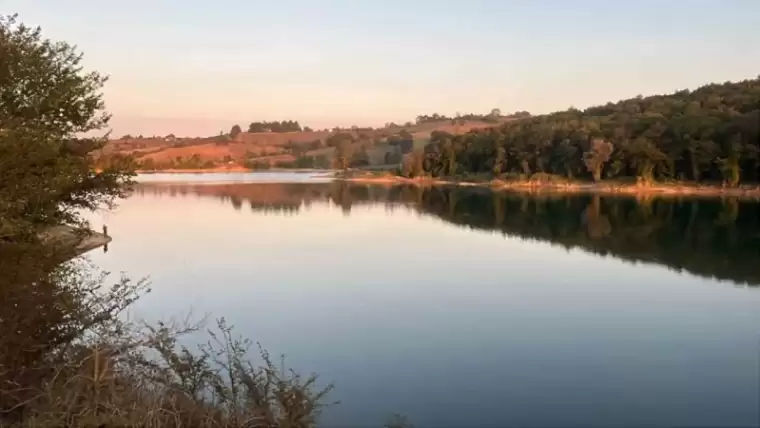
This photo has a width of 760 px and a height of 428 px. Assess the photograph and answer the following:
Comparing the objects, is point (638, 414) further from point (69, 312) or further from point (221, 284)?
point (221, 284)

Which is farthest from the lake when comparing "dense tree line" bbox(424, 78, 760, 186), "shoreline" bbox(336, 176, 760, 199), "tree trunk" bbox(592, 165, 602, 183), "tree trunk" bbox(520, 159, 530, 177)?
"tree trunk" bbox(520, 159, 530, 177)

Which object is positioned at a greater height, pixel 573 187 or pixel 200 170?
pixel 573 187

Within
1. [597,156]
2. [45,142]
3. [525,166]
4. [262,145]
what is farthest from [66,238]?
[262,145]

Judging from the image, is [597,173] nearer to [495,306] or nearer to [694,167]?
[694,167]

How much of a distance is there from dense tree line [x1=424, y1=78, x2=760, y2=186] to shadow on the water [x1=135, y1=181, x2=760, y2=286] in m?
1.47

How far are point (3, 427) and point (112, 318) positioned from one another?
1.71 m

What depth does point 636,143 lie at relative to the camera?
83.2ft

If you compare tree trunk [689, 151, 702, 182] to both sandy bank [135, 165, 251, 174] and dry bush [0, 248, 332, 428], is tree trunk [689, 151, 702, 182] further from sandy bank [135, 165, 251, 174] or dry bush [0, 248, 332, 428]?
sandy bank [135, 165, 251, 174]

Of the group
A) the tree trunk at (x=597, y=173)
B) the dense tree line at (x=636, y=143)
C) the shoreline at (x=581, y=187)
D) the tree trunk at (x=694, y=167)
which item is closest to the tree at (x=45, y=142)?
the dense tree line at (x=636, y=143)

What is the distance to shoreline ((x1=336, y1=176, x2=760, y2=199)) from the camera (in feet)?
69.6

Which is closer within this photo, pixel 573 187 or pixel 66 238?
pixel 66 238

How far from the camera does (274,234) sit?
2217 centimetres

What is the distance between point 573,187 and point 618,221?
16.2 meters

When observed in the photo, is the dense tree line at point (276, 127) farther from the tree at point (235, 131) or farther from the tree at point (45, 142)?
the tree at point (45, 142)
